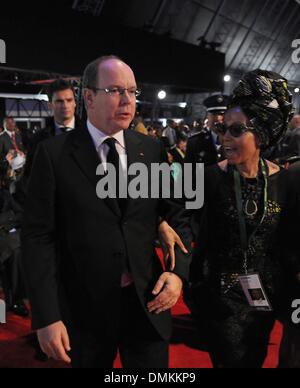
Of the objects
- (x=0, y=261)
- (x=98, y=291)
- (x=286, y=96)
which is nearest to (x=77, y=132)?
(x=98, y=291)

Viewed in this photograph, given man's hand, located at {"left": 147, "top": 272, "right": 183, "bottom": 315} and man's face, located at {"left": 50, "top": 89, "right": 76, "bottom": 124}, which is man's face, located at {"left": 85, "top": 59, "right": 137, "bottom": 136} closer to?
man's hand, located at {"left": 147, "top": 272, "right": 183, "bottom": 315}

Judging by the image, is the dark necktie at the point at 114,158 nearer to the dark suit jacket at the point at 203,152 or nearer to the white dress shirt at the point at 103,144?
the white dress shirt at the point at 103,144

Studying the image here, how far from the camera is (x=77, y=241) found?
159 cm

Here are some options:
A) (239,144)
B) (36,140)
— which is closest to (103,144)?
(239,144)

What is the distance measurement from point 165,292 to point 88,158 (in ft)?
1.96

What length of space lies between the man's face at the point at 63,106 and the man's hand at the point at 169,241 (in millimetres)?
1987

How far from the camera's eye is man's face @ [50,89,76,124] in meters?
3.43

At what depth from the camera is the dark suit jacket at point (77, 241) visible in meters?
1.54

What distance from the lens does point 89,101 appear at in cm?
166

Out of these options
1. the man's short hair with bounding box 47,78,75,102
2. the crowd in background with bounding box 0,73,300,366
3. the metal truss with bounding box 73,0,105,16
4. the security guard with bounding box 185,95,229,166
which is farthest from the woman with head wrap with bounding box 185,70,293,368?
the metal truss with bounding box 73,0,105,16

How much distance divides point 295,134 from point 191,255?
17.6 ft

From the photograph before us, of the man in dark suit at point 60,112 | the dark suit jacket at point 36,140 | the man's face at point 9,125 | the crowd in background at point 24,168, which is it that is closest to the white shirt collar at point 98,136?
the crowd in background at point 24,168
